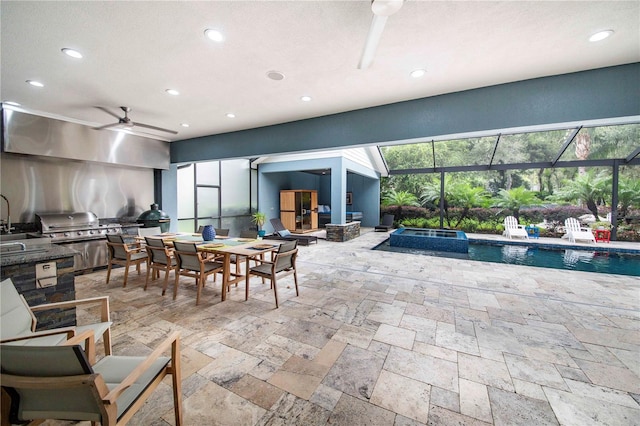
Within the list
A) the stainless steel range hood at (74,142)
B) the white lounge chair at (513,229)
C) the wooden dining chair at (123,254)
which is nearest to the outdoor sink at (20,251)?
the wooden dining chair at (123,254)

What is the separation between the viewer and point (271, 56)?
103 inches

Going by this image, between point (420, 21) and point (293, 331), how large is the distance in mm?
3085

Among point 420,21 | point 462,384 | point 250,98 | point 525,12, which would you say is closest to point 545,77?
point 525,12

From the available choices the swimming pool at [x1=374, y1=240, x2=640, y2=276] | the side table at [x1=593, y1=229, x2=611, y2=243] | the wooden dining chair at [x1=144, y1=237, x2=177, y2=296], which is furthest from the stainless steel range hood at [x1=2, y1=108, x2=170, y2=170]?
the side table at [x1=593, y1=229, x2=611, y2=243]

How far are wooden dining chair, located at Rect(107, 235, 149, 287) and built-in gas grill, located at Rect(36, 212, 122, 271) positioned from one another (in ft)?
1.94

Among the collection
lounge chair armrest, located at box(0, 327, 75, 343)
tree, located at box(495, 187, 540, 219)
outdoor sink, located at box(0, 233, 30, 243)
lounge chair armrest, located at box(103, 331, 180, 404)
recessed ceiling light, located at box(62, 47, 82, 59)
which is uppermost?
recessed ceiling light, located at box(62, 47, 82, 59)

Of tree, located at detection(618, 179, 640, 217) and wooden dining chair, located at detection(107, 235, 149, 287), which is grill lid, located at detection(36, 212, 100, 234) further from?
tree, located at detection(618, 179, 640, 217)

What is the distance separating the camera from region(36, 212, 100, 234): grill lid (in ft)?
14.1

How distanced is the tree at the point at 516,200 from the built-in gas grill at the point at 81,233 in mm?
12822

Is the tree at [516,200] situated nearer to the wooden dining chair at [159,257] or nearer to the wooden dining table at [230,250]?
the wooden dining table at [230,250]

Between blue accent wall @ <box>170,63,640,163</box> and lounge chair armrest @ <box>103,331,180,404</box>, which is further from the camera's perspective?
blue accent wall @ <box>170,63,640,163</box>

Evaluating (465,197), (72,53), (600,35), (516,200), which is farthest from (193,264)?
(516,200)

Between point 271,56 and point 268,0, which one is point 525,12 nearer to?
point 268,0

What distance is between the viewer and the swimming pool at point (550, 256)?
5766 mm
